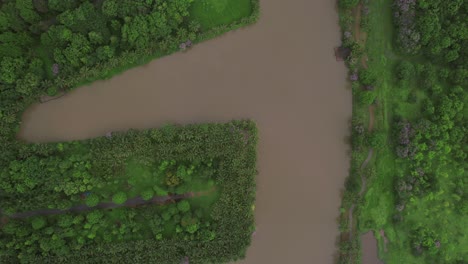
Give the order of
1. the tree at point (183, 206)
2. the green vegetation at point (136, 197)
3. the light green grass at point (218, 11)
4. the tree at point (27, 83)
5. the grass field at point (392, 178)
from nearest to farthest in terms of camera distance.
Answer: the tree at point (27, 83), the green vegetation at point (136, 197), the tree at point (183, 206), the light green grass at point (218, 11), the grass field at point (392, 178)

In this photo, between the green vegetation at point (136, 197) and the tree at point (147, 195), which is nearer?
the green vegetation at point (136, 197)

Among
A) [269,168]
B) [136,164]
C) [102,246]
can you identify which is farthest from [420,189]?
[102,246]

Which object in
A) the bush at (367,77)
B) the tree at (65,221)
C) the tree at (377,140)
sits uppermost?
the bush at (367,77)

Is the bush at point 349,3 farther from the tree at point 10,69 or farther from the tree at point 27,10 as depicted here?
the tree at point 10,69

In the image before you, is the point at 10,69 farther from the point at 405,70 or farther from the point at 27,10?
the point at 405,70

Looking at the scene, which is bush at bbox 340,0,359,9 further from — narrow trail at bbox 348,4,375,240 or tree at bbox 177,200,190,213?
tree at bbox 177,200,190,213

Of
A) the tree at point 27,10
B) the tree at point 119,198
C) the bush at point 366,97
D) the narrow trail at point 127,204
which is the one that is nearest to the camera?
the tree at point 27,10

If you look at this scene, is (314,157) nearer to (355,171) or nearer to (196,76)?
(355,171)

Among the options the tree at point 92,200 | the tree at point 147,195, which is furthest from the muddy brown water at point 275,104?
the tree at point 147,195
